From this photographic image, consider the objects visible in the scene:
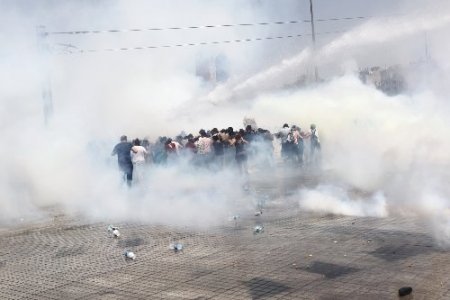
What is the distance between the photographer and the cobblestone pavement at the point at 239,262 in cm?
517

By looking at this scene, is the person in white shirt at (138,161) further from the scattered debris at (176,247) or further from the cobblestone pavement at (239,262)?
the scattered debris at (176,247)

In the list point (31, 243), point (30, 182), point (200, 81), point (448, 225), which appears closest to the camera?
point (448, 225)

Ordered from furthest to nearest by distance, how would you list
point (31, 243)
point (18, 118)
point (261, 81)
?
point (261, 81) → point (18, 118) → point (31, 243)

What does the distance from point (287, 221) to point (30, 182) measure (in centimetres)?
726

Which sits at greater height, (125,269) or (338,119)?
(338,119)

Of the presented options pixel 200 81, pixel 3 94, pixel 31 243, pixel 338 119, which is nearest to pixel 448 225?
pixel 31 243

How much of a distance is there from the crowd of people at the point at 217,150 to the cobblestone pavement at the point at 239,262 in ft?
14.6

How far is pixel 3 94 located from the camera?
44.1 ft

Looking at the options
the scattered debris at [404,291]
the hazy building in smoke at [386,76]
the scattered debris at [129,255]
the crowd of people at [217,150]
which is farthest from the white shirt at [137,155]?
the hazy building in smoke at [386,76]

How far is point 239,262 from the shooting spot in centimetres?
614

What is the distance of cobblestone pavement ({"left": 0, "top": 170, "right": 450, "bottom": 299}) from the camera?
517cm

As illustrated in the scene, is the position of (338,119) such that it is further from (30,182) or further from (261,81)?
(30,182)

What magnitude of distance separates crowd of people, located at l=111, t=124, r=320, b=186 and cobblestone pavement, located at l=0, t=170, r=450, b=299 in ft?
14.6

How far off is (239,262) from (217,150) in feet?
28.9
